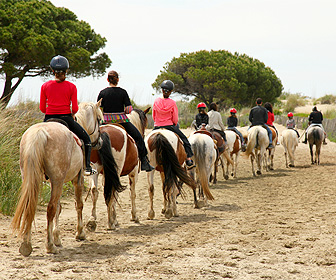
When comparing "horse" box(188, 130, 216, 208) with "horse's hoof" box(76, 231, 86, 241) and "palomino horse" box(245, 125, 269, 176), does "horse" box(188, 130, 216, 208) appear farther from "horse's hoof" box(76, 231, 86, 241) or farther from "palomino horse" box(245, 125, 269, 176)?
"palomino horse" box(245, 125, 269, 176)

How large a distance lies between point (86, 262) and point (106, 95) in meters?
3.47

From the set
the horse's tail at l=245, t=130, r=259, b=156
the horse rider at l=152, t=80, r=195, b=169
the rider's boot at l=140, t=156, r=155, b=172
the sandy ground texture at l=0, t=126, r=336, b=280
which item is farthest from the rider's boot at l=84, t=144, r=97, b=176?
the horse's tail at l=245, t=130, r=259, b=156

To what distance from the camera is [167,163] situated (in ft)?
26.7

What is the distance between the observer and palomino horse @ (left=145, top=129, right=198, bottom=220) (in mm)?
8094

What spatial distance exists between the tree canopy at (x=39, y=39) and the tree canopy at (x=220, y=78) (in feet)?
44.6

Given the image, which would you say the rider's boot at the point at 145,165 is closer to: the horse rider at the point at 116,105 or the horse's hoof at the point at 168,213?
the horse rider at the point at 116,105

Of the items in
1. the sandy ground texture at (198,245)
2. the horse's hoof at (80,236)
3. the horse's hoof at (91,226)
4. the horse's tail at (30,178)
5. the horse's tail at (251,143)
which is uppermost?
the horse's tail at (251,143)

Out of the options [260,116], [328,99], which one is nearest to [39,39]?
[260,116]

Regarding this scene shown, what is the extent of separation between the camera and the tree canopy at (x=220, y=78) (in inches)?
1779

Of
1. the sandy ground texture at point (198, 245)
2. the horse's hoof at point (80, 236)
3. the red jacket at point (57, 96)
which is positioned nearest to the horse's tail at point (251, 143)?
the sandy ground texture at point (198, 245)

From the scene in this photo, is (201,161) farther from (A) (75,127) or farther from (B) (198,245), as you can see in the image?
(A) (75,127)

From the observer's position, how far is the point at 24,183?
5.08 meters

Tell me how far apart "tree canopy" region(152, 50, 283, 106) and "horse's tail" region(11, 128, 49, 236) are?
131 ft

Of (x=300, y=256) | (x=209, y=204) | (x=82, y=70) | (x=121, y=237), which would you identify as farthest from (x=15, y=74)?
(x=300, y=256)
